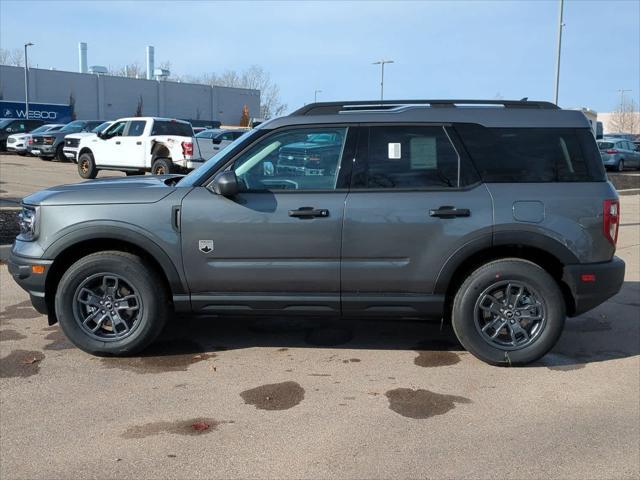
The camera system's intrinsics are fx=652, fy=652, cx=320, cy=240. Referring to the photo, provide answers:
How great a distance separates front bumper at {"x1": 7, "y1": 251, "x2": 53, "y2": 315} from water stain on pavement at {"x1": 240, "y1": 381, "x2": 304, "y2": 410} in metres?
1.82

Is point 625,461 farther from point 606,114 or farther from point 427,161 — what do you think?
point 606,114

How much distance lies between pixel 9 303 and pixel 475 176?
15.7 ft

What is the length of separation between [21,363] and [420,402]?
300 centimetres

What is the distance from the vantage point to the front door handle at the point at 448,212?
481 cm

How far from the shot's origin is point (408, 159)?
4.95 meters

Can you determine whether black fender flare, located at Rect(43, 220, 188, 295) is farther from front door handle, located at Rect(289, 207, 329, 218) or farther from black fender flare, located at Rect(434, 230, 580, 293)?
black fender flare, located at Rect(434, 230, 580, 293)

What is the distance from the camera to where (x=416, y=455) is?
361cm

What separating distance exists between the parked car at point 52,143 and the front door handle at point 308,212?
24.1 m

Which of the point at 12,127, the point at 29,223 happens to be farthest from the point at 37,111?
the point at 29,223

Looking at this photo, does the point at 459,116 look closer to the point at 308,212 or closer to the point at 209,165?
the point at 308,212

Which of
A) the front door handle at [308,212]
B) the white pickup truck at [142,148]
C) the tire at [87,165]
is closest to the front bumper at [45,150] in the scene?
the white pickup truck at [142,148]

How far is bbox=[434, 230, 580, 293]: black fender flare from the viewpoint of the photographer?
482cm

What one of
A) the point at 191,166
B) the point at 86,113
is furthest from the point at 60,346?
the point at 86,113

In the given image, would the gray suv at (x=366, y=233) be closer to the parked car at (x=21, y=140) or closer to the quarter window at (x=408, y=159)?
the quarter window at (x=408, y=159)
